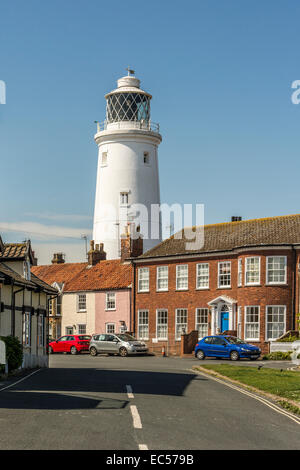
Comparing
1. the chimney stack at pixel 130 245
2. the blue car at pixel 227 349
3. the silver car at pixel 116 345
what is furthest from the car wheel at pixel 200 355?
the chimney stack at pixel 130 245

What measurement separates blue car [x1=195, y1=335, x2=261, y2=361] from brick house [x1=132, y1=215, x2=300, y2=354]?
4.75m

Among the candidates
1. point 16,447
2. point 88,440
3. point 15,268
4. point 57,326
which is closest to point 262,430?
point 88,440

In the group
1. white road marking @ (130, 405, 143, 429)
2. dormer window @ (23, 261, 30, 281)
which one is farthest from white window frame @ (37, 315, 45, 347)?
white road marking @ (130, 405, 143, 429)

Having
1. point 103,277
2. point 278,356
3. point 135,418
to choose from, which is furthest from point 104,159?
point 135,418

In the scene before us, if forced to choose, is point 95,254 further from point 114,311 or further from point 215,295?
point 215,295

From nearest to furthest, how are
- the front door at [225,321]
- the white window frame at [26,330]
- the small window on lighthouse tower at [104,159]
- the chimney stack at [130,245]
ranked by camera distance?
the white window frame at [26,330] → the front door at [225,321] → the chimney stack at [130,245] → the small window on lighthouse tower at [104,159]

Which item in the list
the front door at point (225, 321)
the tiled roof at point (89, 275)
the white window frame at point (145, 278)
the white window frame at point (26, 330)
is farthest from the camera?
the tiled roof at point (89, 275)

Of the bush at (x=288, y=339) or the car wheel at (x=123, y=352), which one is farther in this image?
the car wheel at (x=123, y=352)

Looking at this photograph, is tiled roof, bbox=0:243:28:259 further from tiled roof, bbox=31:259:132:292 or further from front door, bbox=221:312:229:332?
tiled roof, bbox=31:259:132:292

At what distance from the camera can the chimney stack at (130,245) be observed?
61625mm

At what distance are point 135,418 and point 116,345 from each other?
118 feet

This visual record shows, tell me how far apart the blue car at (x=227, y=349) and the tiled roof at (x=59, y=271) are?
2505 cm

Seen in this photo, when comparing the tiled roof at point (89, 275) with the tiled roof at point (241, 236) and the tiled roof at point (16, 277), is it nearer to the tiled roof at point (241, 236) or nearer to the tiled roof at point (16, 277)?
the tiled roof at point (241, 236)
